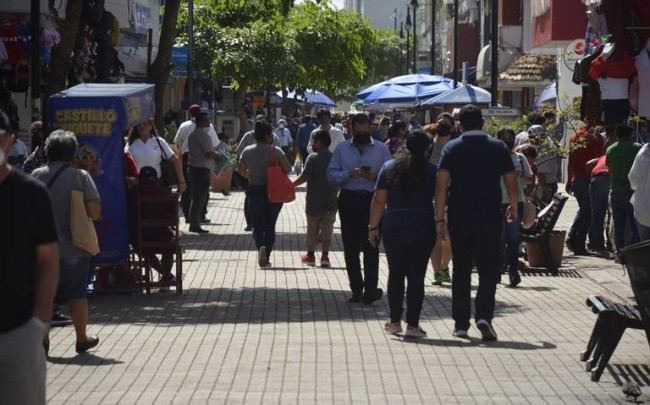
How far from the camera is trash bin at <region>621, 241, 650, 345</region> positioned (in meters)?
9.36

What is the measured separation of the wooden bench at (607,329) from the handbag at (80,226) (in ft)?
12.1

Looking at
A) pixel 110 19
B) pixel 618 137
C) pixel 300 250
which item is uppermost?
pixel 110 19

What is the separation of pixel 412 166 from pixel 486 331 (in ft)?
4.74

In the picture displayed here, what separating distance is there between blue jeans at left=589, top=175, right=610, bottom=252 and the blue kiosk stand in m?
7.35

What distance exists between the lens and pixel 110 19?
2222 centimetres

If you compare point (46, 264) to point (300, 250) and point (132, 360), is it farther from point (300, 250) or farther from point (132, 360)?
point (300, 250)

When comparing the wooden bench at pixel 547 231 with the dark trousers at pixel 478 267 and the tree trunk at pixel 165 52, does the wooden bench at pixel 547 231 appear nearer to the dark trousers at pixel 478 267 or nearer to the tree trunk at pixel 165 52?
the tree trunk at pixel 165 52

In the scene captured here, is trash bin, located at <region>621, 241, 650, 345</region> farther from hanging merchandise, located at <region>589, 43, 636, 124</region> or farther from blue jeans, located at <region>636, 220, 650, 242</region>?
blue jeans, located at <region>636, 220, 650, 242</region>

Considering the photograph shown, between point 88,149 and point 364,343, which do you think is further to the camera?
point 88,149

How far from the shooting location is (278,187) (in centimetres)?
1823

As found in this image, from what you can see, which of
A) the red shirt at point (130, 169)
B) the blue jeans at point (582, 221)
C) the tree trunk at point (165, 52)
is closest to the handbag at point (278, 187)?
the tree trunk at point (165, 52)

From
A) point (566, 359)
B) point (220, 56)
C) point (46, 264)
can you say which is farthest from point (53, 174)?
point (220, 56)

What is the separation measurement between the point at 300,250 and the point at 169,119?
3150 centimetres

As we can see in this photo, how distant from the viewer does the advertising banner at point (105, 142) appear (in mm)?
14695
